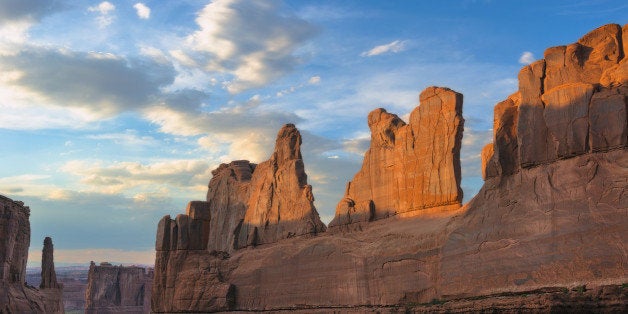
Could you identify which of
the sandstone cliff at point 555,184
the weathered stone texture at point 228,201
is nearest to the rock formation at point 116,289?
the weathered stone texture at point 228,201

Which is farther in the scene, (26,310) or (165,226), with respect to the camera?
(26,310)

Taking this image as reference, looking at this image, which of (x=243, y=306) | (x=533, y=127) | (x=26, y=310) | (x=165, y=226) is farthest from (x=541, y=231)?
(x=26, y=310)

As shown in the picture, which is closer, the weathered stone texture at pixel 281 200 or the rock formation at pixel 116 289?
the weathered stone texture at pixel 281 200

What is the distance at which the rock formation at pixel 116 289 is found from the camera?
83.2m

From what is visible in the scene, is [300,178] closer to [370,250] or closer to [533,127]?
Result: [370,250]

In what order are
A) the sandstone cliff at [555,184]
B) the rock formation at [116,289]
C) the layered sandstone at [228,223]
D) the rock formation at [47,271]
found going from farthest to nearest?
1. the rock formation at [116,289]
2. the rock formation at [47,271]
3. the layered sandstone at [228,223]
4. the sandstone cliff at [555,184]

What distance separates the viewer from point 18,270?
56281mm

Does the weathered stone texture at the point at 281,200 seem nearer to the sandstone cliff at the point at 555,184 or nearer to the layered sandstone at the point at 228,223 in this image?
the layered sandstone at the point at 228,223

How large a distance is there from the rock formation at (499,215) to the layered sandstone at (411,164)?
5 cm

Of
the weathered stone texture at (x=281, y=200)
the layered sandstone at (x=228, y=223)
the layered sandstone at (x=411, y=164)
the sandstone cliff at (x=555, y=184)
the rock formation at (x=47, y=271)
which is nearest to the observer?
the sandstone cliff at (x=555, y=184)

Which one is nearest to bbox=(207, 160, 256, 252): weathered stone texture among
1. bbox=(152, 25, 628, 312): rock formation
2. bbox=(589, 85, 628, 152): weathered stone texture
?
bbox=(152, 25, 628, 312): rock formation

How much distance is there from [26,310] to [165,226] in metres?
23.4

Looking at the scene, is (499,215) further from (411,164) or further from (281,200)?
(281,200)

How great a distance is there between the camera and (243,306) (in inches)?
1188
